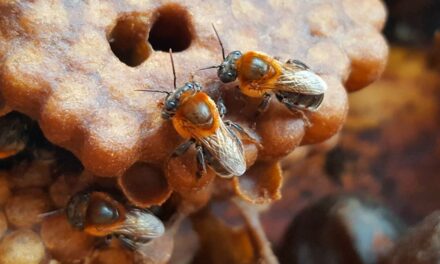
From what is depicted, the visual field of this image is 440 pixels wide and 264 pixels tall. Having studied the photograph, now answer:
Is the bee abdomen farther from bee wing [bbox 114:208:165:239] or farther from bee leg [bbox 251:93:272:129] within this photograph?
bee wing [bbox 114:208:165:239]

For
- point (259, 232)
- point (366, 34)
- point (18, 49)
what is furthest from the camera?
point (259, 232)

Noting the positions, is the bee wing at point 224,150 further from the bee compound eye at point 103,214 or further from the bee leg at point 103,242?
the bee leg at point 103,242

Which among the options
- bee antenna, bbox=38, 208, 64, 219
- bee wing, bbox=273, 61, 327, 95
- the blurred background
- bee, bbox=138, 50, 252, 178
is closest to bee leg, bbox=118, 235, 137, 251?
bee antenna, bbox=38, 208, 64, 219

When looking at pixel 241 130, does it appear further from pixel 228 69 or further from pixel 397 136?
pixel 397 136

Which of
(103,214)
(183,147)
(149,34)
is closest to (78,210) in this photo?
(103,214)

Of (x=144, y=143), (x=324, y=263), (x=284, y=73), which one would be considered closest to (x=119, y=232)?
(x=144, y=143)

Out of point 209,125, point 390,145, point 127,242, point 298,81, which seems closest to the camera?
point 209,125

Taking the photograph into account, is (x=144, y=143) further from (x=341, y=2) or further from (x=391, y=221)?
(x=391, y=221)
